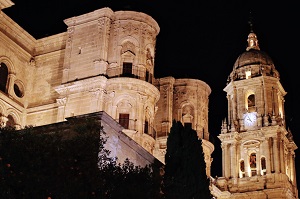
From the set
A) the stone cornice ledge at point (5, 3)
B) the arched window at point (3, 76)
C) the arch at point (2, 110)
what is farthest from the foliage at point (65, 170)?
the stone cornice ledge at point (5, 3)

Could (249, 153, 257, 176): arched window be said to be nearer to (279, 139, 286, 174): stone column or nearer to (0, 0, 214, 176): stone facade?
(279, 139, 286, 174): stone column

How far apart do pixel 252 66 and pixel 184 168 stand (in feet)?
99.1

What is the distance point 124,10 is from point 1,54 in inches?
327

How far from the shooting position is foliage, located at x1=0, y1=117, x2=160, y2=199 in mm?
19422

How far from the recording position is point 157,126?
4431cm

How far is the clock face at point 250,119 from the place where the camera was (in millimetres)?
50625

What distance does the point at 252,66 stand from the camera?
52.8 metres

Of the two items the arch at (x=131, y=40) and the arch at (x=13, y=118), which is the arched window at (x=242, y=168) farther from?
the arch at (x=13, y=118)

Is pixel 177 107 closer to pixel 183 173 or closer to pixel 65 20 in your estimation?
pixel 65 20

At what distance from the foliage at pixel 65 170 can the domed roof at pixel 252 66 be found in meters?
31.4

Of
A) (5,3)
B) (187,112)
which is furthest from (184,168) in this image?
(187,112)

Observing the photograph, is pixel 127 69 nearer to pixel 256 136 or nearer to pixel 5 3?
pixel 5 3

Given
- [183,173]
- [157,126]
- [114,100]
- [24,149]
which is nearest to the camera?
[24,149]

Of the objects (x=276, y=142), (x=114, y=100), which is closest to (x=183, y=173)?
(x=114, y=100)
